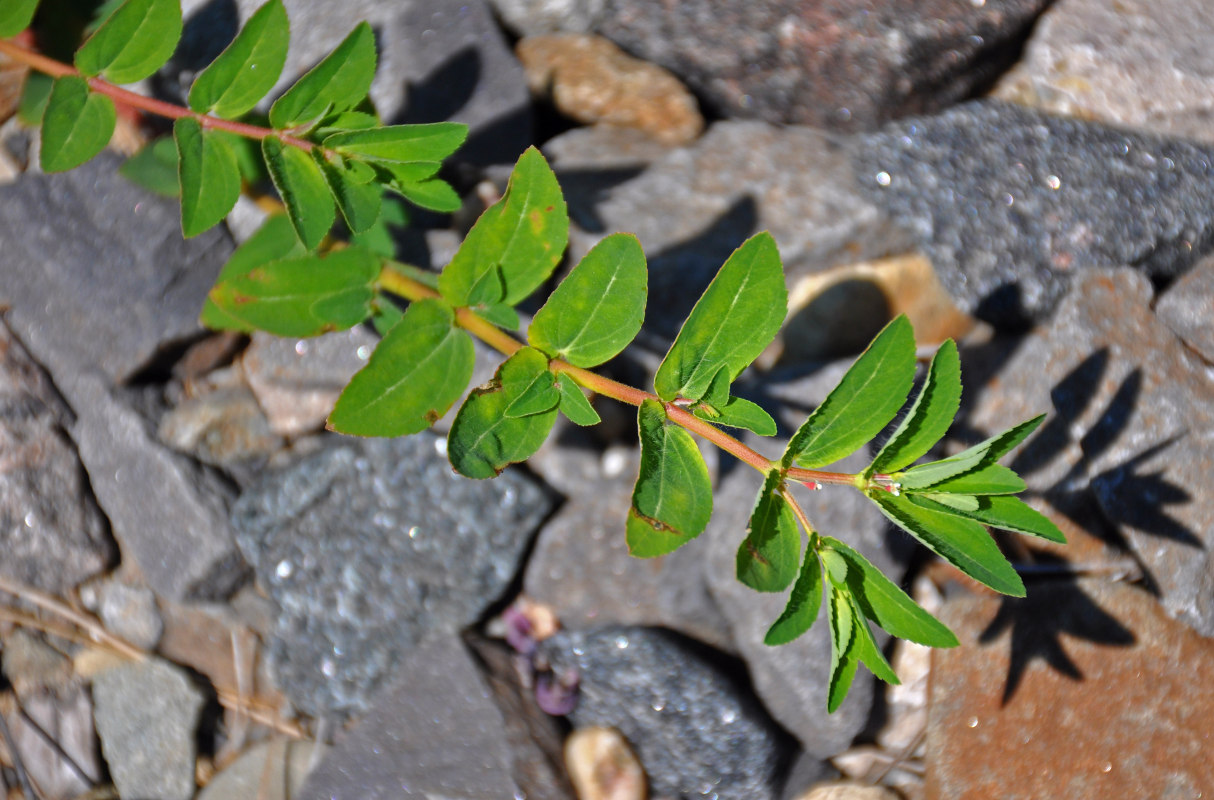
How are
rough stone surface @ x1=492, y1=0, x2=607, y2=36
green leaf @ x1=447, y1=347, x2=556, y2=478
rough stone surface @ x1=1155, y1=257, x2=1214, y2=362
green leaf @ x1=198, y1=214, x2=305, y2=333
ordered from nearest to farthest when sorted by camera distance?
green leaf @ x1=447, y1=347, x2=556, y2=478, green leaf @ x1=198, y1=214, x2=305, y2=333, rough stone surface @ x1=1155, y1=257, x2=1214, y2=362, rough stone surface @ x1=492, y1=0, x2=607, y2=36

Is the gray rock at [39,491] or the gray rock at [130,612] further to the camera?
the gray rock at [130,612]

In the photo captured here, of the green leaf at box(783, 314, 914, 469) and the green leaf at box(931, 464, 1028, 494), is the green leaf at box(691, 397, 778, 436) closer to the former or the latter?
the green leaf at box(783, 314, 914, 469)

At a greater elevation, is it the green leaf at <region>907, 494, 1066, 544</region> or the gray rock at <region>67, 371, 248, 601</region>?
the green leaf at <region>907, 494, 1066, 544</region>

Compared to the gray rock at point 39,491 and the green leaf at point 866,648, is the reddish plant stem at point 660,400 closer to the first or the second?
the green leaf at point 866,648

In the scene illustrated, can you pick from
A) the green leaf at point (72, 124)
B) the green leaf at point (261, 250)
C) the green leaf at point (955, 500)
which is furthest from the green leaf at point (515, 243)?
the green leaf at point (72, 124)

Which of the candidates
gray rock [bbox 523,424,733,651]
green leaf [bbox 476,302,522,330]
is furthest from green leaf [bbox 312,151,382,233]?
gray rock [bbox 523,424,733,651]
